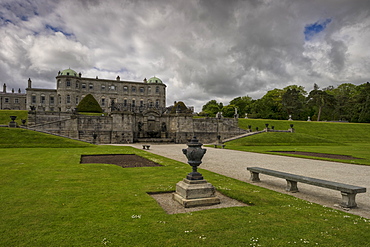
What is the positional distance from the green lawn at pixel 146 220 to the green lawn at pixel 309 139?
21.4 meters

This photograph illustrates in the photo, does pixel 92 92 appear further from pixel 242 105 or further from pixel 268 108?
pixel 268 108

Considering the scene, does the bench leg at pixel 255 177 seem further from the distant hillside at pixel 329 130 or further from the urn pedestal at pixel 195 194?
the distant hillside at pixel 329 130

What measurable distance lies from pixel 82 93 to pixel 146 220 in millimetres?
75768

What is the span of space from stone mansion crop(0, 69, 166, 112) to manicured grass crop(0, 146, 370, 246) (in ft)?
194

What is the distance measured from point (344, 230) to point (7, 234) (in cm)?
698

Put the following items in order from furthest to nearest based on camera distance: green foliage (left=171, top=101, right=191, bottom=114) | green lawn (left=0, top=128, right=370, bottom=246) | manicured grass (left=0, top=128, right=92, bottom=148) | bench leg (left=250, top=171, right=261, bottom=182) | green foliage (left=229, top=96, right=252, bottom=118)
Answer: green foliage (left=229, top=96, right=252, bottom=118)
green foliage (left=171, top=101, right=191, bottom=114)
manicured grass (left=0, top=128, right=92, bottom=148)
bench leg (left=250, top=171, right=261, bottom=182)
green lawn (left=0, top=128, right=370, bottom=246)

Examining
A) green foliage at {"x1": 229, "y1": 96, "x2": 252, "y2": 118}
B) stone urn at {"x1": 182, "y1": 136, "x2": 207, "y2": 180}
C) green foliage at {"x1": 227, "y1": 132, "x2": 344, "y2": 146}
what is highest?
green foliage at {"x1": 229, "y1": 96, "x2": 252, "y2": 118}

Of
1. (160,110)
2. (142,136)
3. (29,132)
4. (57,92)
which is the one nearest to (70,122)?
(29,132)

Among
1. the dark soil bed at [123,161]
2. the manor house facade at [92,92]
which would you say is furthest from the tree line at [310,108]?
the dark soil bed at [123,161]

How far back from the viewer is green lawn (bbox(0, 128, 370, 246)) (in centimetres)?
459

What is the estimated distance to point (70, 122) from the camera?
34.4 metres

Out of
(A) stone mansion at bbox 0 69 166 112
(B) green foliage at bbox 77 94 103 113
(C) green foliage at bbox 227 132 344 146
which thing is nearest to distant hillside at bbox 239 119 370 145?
(C) green foliage at bbox 227 132 344 146

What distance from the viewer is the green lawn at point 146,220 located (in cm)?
459

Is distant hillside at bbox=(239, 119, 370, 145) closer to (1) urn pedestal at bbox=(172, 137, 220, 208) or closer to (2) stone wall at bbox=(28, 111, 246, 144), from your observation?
(2) stone wall at bbox=(28, 111, 246, 144)
